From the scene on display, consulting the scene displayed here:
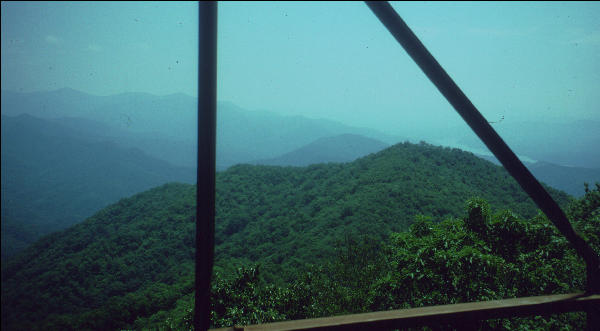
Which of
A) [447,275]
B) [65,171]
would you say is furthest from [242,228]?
[65,171]

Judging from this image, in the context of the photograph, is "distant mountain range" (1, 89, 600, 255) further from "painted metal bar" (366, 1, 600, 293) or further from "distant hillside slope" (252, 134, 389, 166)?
"painted metal bar" (366, 1, 600, 293)

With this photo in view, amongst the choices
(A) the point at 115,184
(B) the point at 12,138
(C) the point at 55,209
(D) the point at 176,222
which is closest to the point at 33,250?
(D) the point at 176,222

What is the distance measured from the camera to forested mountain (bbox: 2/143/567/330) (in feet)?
60.6

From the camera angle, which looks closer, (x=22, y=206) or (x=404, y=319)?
(x=404, y=319)

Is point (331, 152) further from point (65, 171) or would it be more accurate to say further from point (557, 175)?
point (557, 175)

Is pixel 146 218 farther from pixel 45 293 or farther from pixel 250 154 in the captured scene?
pixel 250 154

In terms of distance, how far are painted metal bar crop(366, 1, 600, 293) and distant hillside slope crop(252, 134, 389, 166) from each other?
133427 mm

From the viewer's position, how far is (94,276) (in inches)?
1094

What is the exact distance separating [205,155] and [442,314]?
0.91 metres

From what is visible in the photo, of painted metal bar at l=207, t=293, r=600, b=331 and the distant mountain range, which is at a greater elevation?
the distant mountain range

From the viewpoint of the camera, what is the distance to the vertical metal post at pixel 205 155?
73 cm

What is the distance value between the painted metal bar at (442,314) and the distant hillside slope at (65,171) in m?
75.2

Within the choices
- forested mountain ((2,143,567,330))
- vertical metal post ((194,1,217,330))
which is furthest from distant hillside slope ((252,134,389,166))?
vertical metal post ((194,1,217,330))

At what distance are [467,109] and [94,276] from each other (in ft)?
115
